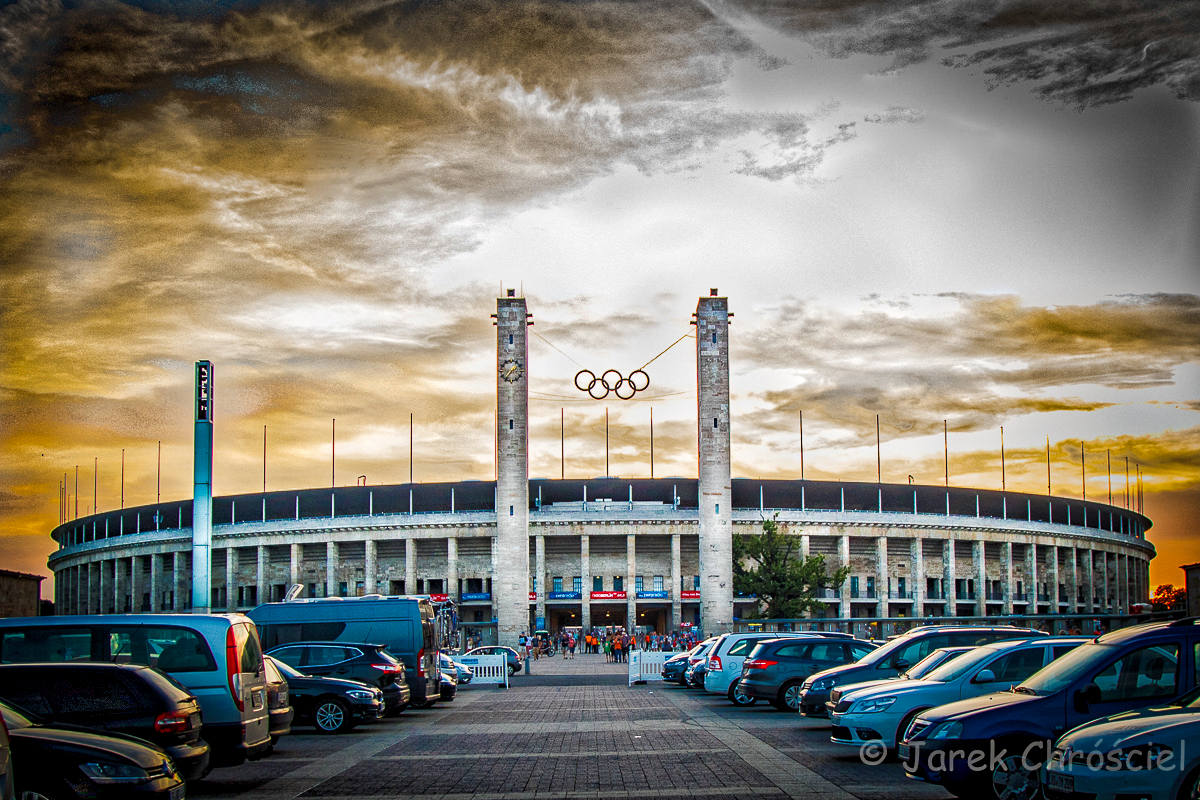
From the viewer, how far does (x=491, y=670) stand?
38406mm

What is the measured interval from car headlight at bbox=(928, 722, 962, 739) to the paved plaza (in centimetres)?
100

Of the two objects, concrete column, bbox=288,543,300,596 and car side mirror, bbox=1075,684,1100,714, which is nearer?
car side mirror, bbox=1075,684,1100,714

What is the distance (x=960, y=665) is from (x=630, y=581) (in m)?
72.8

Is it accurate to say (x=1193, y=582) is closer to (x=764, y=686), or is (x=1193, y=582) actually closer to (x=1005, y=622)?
(x=1005, y=622)

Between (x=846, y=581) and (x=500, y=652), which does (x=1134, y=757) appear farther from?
(x=846, y=581)

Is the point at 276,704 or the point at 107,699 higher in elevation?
the point at 107,699

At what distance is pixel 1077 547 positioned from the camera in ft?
328

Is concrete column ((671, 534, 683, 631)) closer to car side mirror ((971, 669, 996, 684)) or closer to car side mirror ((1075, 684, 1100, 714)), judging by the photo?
car side mirror ((971, 669, 996, 684))

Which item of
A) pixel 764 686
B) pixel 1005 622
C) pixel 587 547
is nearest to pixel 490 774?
pixel 764 686

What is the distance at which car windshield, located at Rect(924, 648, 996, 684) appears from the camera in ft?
46.9

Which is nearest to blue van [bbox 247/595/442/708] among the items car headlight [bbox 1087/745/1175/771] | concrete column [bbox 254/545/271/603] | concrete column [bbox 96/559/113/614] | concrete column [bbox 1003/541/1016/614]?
car headlight [bbox 1087/745/1175/771]

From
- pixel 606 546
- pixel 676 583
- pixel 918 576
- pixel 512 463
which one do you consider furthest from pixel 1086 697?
pixel 918 576

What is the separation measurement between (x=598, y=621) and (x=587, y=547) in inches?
271

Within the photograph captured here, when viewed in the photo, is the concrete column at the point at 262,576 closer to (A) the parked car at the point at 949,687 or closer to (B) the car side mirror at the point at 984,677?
(A) the parked car at the point at 949,687
